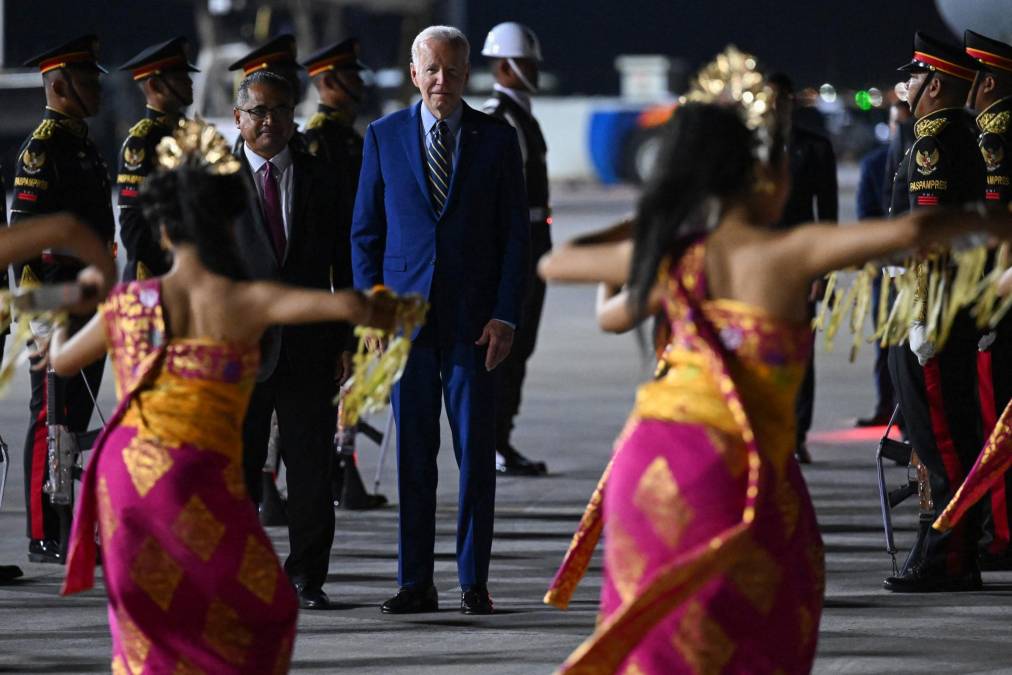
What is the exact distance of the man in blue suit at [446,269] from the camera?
21.3 feet

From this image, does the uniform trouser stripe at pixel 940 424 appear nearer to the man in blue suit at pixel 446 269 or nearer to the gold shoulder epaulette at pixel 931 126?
the gold shoulder epaulette at pixel 931 126

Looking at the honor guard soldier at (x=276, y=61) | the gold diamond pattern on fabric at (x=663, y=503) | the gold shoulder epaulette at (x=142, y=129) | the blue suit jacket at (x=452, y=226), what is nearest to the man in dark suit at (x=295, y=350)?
the blue suit jacket at (x=452, y=226)

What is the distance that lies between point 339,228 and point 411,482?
1.01m

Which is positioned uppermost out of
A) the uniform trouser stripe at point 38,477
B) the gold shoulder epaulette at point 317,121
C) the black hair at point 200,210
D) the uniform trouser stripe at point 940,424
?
the black hair at point 200,210

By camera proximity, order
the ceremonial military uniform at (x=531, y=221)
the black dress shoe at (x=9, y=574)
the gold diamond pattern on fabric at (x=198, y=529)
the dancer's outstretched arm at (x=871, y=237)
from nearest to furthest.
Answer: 1. the dancer's outstretched arm at (x=871, y=237)
2. the gold diamond pattern on fabric at (x=198, y=529)
3. the black dress shoe at (x=9, y=574)
4. the ceremonial military uniform at (x=531, y=221)

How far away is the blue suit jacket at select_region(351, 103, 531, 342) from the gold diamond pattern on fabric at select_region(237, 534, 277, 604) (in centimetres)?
210

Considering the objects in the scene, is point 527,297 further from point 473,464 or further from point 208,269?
point 208,269

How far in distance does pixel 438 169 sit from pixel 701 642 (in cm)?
287

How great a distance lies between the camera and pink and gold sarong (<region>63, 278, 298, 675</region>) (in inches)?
174

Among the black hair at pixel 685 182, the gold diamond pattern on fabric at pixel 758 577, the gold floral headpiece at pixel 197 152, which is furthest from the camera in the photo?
the gold floral headpiece at pixel 197 152

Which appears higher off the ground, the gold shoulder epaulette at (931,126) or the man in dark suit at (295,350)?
the gold shoulder epaulette at (931,126)

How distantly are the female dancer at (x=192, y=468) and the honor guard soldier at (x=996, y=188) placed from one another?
3399mm

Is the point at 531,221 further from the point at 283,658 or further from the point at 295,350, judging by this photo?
the point at 283,658

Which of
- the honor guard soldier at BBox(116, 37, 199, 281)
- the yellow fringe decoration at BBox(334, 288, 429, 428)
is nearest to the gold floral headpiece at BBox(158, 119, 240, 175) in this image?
the yellow fringe decoration at BBox(334, 288, 429, 428)
